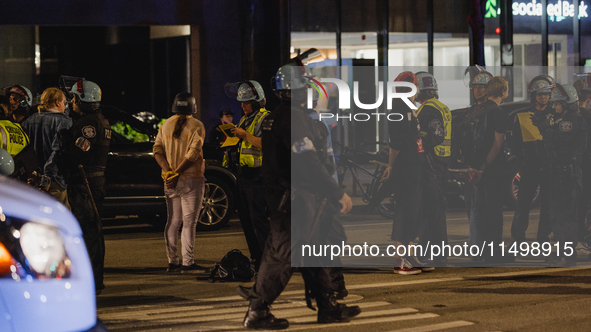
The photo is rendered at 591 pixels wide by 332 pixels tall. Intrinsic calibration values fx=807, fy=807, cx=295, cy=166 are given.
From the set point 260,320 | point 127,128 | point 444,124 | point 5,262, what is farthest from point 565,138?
point 5,262

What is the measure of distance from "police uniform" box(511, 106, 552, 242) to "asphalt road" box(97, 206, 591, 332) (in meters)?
0.74

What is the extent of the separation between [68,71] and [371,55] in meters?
7.36

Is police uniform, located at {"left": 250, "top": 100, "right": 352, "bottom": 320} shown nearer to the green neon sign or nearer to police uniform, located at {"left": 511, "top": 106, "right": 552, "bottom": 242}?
police uniform, located at {"left": 511, "top": 106, "right": 552, "bottom": 242}

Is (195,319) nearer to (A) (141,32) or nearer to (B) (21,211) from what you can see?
(B) (21,211)

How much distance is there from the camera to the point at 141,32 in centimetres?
1752

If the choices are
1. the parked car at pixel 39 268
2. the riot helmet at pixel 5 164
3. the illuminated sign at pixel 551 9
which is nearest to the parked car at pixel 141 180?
the riot helmet at pixel 5 164

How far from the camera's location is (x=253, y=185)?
754cm

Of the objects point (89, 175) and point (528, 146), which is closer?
point (89, 175)

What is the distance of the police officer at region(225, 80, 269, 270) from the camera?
740 cm

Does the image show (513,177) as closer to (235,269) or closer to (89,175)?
(235,269)

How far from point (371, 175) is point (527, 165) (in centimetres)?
418

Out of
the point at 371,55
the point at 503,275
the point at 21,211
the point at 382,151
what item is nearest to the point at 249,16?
the point at 371,55

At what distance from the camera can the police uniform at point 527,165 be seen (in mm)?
8961

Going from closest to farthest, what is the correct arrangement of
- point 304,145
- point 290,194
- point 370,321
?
1. point 304,145
2. point 290,194
3. point 370,321
